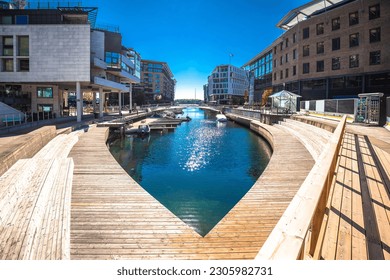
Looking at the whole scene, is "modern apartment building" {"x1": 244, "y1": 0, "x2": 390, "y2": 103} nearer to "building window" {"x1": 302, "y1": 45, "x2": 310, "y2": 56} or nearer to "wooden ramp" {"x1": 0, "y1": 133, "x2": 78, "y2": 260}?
"building window" {"x1": 302, "y1": 45, "x2": 310, "y2": 56}

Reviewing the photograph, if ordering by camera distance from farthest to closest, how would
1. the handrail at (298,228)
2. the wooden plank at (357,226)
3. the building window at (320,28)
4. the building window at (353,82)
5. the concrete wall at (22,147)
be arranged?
1. the building window at (320,28)
2. the building window at (353,82)
3. the concrete wall at (22,147)
4. the wooden plank at (357,226)
5. the handrail at (298,228)

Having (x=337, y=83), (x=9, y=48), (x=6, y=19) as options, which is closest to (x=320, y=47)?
(x=337, y=83)

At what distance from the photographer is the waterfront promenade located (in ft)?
14.9

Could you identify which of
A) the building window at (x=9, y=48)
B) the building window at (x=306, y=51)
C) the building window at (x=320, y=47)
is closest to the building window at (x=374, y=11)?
the building window at (x=320, y=47)

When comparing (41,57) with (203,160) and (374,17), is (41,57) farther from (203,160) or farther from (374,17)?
(374,17)

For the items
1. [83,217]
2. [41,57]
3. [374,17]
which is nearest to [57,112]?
[41,57]

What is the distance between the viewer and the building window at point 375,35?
3791cm

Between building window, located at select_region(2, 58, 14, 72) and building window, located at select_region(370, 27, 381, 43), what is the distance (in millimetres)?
49640

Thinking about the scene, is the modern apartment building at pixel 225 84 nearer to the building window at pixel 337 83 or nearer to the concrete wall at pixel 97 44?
the building window at pixel 337 83

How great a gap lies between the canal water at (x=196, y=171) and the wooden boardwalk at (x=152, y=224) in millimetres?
2558

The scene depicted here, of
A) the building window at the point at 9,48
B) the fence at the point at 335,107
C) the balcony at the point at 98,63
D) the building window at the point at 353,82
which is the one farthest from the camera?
the building window at the point at 353,82

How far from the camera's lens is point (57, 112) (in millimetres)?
→ 41688

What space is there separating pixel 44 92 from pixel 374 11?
50.6 meters

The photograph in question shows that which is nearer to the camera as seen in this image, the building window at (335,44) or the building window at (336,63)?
the building window at (335,44)
